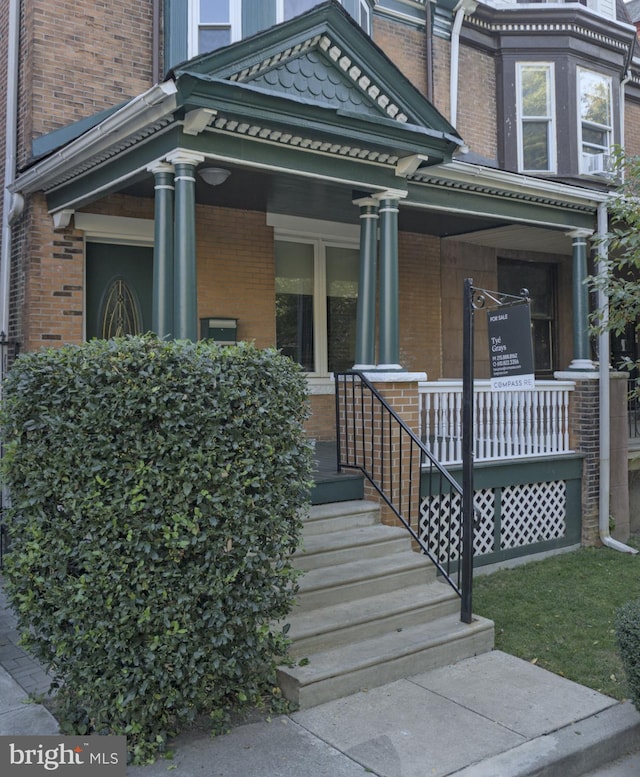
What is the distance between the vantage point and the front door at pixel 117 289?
24.4 feet

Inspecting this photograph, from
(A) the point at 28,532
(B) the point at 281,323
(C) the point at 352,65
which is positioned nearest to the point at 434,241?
(B) the point at 281,323

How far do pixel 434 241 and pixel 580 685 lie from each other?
6698mm

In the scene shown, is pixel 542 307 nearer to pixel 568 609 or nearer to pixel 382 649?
pixel 568 609

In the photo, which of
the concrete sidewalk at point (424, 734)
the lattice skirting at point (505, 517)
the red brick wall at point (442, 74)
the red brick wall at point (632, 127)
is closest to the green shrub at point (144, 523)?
the concrete sidewalk at point (424, 734)

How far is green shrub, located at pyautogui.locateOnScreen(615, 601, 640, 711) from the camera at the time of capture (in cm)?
399

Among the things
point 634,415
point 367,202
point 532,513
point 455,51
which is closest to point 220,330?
point 367,202

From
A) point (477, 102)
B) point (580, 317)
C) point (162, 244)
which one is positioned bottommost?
point (580, 317)

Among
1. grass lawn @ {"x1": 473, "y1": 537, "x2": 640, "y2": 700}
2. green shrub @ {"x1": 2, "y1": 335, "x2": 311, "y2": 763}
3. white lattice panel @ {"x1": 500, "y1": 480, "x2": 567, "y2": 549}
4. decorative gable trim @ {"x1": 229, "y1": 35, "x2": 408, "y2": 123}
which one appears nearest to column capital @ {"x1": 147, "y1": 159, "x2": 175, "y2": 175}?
decorative gable trim @ {"x1": 229, "y1": 35, "x2": 408, "y2": 123}

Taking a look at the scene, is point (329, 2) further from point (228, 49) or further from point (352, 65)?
point (228, 49)

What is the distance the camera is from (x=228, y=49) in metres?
5.39

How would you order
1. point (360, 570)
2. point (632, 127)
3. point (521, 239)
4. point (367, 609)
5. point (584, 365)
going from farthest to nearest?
point (632, 127), point (521, 239), point (584, 365), point (360, 570), point (367, 609)

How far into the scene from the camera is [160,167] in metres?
5.75

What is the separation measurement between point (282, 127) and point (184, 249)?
1324 millimetres

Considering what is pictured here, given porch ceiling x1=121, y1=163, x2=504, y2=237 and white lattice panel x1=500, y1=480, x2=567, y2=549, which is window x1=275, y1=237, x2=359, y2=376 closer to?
porch ceiling x1=121, y1=163, x2=504, y2=237
